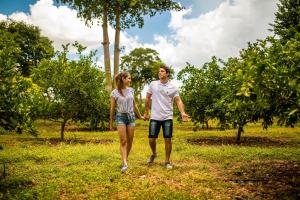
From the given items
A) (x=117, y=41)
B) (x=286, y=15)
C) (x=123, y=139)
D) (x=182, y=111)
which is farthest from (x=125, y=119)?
(x=117, y=41)

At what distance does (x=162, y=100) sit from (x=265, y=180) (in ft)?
10.9

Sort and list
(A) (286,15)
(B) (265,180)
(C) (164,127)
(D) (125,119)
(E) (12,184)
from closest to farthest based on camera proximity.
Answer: (E) (12,184) < (B) (265,180) < (D) (125,119) < (C) (164,127) < (A) (286,15)

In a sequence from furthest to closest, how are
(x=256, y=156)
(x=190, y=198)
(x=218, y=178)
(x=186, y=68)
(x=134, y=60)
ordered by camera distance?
(x=134, y=60) < (x=186, y=68) < (x=256, y=156) < (x=218, y=178) < (x=190, y=198)

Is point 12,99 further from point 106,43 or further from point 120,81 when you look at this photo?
point 106,43

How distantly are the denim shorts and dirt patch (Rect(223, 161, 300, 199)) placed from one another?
285cm

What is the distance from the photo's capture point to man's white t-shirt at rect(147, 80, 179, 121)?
10188 millimetres

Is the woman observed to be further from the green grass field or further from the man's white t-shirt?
the green grass field

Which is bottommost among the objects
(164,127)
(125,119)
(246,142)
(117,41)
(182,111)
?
(246,142)

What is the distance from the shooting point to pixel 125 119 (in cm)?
1005

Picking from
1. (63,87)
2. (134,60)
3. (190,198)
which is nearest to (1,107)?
(190,198)

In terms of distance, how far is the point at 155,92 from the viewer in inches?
408

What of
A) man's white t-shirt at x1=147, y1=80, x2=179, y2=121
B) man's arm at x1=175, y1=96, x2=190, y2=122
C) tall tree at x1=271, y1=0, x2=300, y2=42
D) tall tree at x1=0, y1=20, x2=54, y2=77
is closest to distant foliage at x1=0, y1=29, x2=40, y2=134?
man's white t-shirt at x1=147, y1=80, x2=179, y2=121

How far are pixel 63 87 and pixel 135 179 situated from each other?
10700 mm

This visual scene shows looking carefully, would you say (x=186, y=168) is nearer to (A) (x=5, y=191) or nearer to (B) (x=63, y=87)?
(A) (x=5, y=191)
